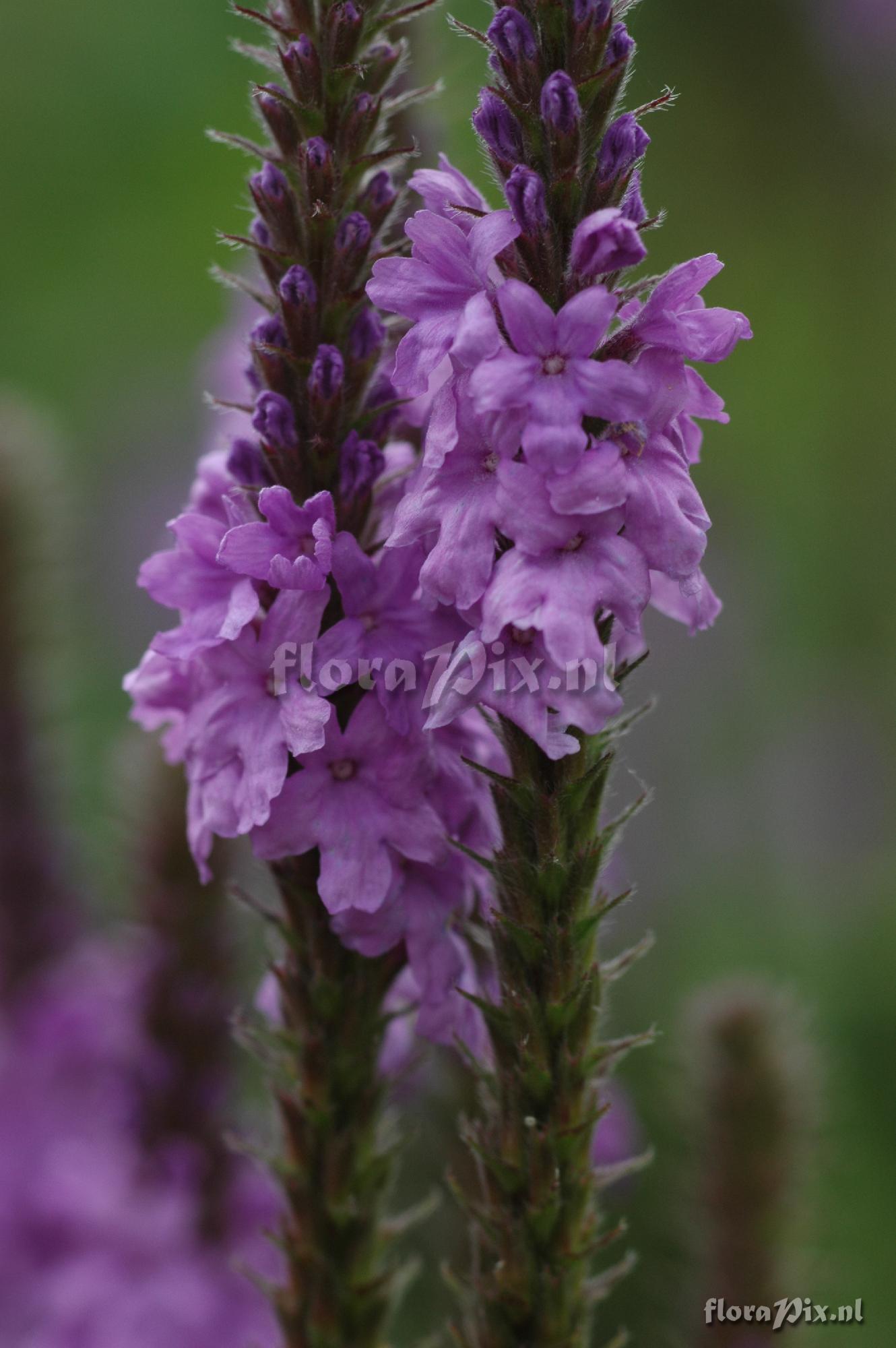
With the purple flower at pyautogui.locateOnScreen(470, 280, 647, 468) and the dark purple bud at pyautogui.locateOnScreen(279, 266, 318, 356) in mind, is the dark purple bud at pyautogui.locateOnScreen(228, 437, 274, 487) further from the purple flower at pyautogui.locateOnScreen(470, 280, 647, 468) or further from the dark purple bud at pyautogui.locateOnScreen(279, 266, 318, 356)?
the purple flower at pyautogui.locateOnScreen(470, 280, 647, 468)

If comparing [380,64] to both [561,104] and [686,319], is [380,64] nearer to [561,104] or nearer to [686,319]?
[561,104]

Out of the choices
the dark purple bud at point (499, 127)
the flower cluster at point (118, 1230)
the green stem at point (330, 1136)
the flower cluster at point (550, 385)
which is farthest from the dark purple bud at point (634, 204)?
the flower cluster at point (118, 1230)

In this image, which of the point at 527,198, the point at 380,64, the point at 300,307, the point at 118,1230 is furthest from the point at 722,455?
the point at 527,198

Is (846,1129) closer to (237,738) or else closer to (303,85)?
(237,738)

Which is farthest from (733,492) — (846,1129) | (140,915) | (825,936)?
(140,915)

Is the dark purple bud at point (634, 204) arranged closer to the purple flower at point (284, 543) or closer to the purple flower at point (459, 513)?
the purple flower at point (459, 513)

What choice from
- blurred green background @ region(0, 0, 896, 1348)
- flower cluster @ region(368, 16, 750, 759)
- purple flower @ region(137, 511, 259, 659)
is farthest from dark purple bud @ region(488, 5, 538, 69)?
blurred green background @ region(0, 0, 896, 1348)
